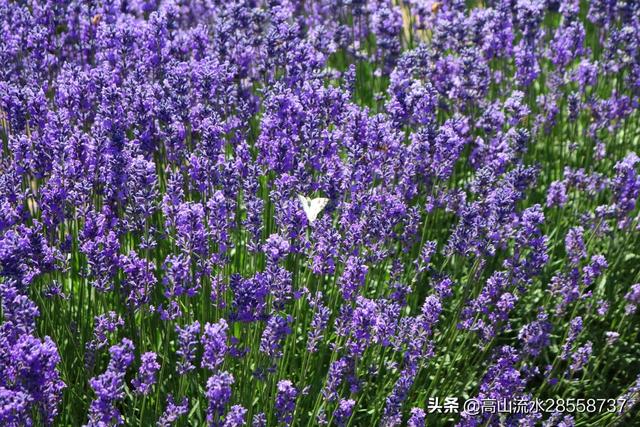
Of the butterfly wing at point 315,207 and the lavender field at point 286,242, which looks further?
the butterfly wing at point 315,207

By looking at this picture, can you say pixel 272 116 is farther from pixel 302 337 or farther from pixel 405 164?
pixel 302 337

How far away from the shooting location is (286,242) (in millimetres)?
2934

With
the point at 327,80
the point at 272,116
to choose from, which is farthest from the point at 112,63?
the point at 327,80

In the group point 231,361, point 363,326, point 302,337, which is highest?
point 363,326

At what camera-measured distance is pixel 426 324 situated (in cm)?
325

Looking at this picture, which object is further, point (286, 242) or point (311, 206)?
point (311, 206)

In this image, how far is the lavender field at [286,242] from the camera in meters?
3.00

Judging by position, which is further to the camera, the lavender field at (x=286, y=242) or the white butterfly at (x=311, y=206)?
the white butterfly at (x=311, y=206)

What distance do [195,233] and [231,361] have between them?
688 mm

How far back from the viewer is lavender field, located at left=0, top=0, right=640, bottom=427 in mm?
3002

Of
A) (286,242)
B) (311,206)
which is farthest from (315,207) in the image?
(286,242)

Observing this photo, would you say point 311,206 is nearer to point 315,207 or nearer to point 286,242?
point 315,207

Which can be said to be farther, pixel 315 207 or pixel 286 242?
pixel 315 207

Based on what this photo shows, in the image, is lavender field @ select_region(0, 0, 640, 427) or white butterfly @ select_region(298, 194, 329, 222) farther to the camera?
white butterfly @ select_region(298, 194, 329, 222)
